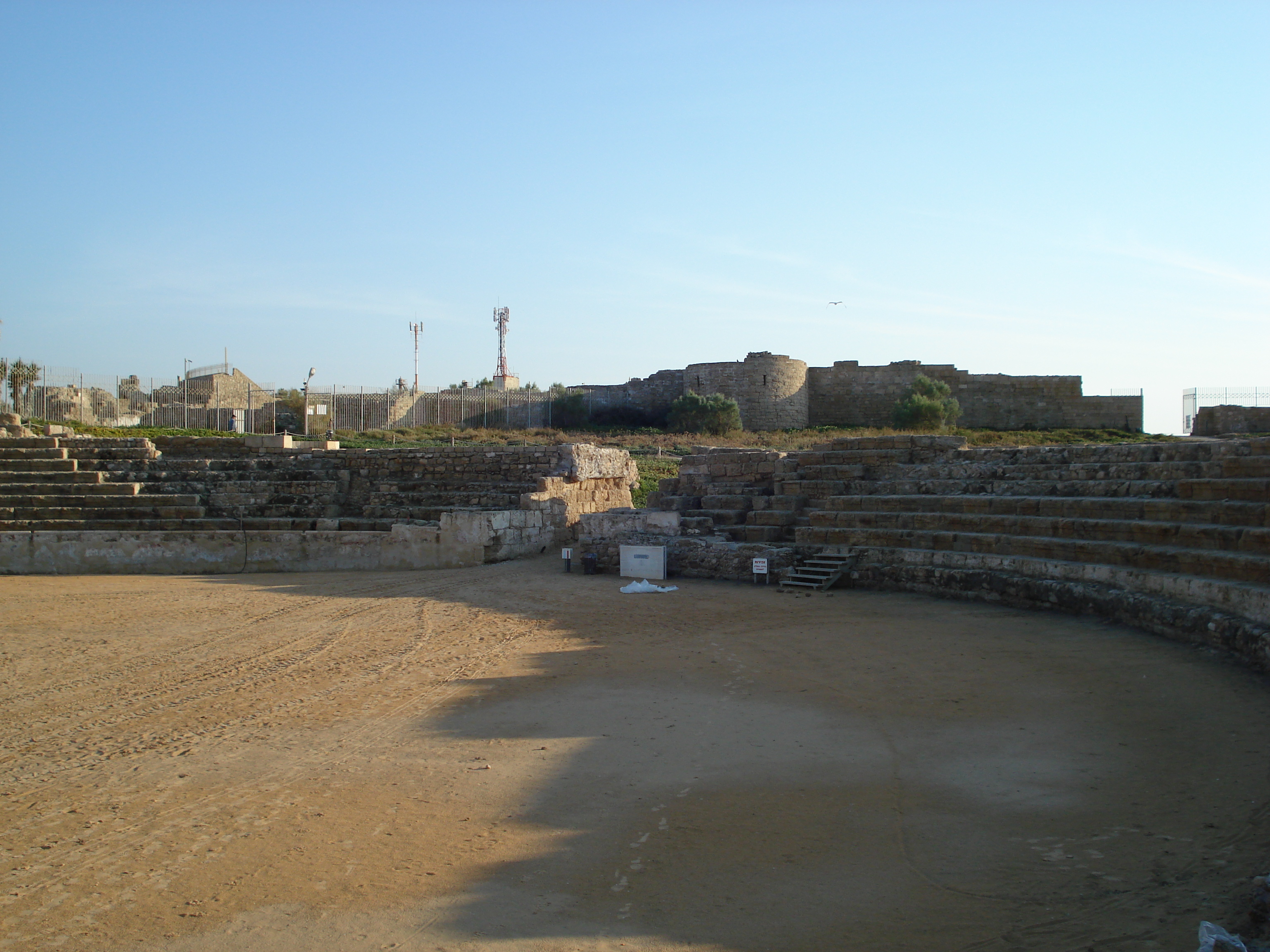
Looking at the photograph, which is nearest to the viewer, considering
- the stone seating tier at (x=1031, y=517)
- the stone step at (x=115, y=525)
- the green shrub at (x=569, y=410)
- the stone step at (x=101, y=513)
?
the stone seating tier at (x=1031, y=517)

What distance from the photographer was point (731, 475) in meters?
13.4

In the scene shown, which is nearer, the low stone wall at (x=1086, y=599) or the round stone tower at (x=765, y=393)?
the low stone wall at (x=1086, y=599)

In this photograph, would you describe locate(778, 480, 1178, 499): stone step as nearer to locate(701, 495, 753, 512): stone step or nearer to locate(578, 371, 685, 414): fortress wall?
locate(701, 495, 753, 512): stone step

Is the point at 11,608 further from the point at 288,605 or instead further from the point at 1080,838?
the point at 1080,838

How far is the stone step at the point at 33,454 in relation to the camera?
16.1 metres

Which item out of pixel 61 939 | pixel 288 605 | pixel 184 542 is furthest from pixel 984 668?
pixel 184 542

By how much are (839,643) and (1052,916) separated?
14.2 ft

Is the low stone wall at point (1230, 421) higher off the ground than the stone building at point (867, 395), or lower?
lower

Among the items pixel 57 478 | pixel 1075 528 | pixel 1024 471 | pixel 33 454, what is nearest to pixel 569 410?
pixel 33 454

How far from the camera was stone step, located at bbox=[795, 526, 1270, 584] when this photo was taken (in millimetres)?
7020

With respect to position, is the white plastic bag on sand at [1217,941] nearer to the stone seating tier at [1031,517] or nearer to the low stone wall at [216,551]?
the stone seating tier at [1031,517]

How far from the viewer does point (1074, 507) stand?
373 inches

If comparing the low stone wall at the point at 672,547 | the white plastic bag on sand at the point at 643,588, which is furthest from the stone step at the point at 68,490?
the white plastic bag on sand at the point at 643,588

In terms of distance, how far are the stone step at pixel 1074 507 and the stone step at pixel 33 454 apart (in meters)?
13.8
